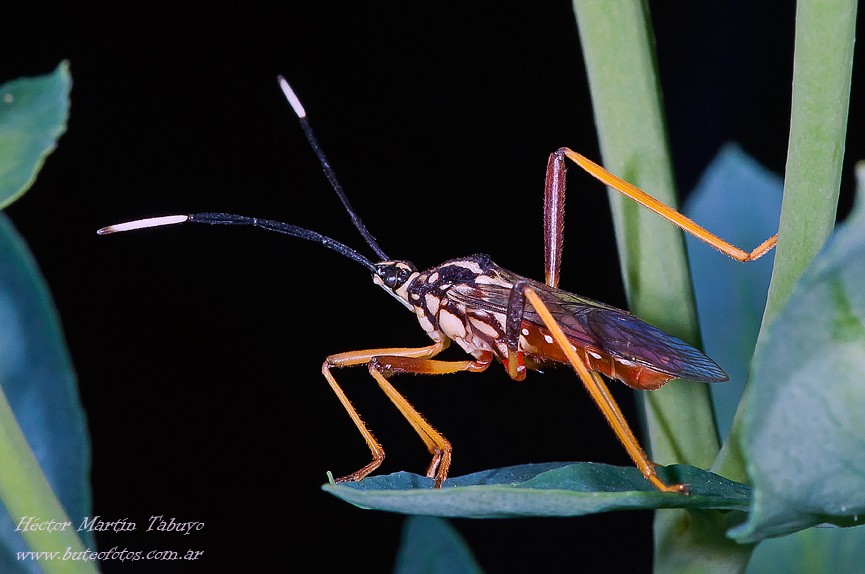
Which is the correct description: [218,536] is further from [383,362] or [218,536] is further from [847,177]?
[847,177]

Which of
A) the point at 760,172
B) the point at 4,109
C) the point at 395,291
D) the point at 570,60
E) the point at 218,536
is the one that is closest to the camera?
the point at 4,109

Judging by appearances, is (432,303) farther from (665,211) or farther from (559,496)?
(559,496)

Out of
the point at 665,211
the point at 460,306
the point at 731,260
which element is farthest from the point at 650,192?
the point at 460,306

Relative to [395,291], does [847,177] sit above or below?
above

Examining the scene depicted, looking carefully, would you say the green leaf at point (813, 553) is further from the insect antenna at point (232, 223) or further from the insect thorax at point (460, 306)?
the insect antenna at point (232, 223)

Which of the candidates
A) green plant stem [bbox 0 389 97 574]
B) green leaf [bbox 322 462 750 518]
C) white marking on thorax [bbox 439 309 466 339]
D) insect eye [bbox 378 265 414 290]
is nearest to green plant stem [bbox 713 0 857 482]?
green leaf [bbox 322 462 750 518]

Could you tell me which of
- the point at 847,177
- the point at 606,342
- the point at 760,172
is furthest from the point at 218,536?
the point at 847,177

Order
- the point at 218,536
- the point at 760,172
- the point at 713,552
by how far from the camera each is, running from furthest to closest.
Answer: the point at 218,536 < the point at 760,172 < the point at 713,552

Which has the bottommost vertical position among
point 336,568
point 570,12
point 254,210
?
point 336,568
